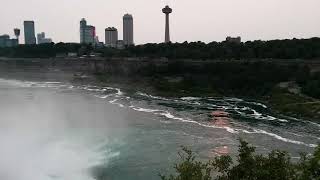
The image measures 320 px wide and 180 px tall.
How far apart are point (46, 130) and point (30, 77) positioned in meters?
113

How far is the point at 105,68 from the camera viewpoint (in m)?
174

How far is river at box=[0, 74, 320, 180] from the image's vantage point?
46.2 m

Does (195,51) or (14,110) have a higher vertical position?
(195,51)

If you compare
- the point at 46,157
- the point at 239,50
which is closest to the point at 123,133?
the point at 46,157

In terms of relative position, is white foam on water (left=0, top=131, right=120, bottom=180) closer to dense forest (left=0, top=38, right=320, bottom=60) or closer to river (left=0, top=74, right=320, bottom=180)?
river (left=0, top=74, right=320, bottom=180)

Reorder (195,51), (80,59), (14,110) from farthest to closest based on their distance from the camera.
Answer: (80,59)
(195,51)
(14,110)

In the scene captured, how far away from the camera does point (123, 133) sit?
211 ft

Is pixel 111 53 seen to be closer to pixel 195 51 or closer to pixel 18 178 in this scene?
pixel 195 51

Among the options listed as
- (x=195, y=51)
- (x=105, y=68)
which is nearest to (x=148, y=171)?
(x=195, y=51)

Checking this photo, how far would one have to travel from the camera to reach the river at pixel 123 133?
152ft

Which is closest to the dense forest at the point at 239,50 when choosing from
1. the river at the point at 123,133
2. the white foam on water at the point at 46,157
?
the river at the point at 123,133

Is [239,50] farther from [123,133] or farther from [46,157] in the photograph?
[46,157]

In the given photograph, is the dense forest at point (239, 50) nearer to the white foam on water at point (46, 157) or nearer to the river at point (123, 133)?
the river at point (123, 133)

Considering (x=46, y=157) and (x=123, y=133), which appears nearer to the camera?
(x=46, y=157)
